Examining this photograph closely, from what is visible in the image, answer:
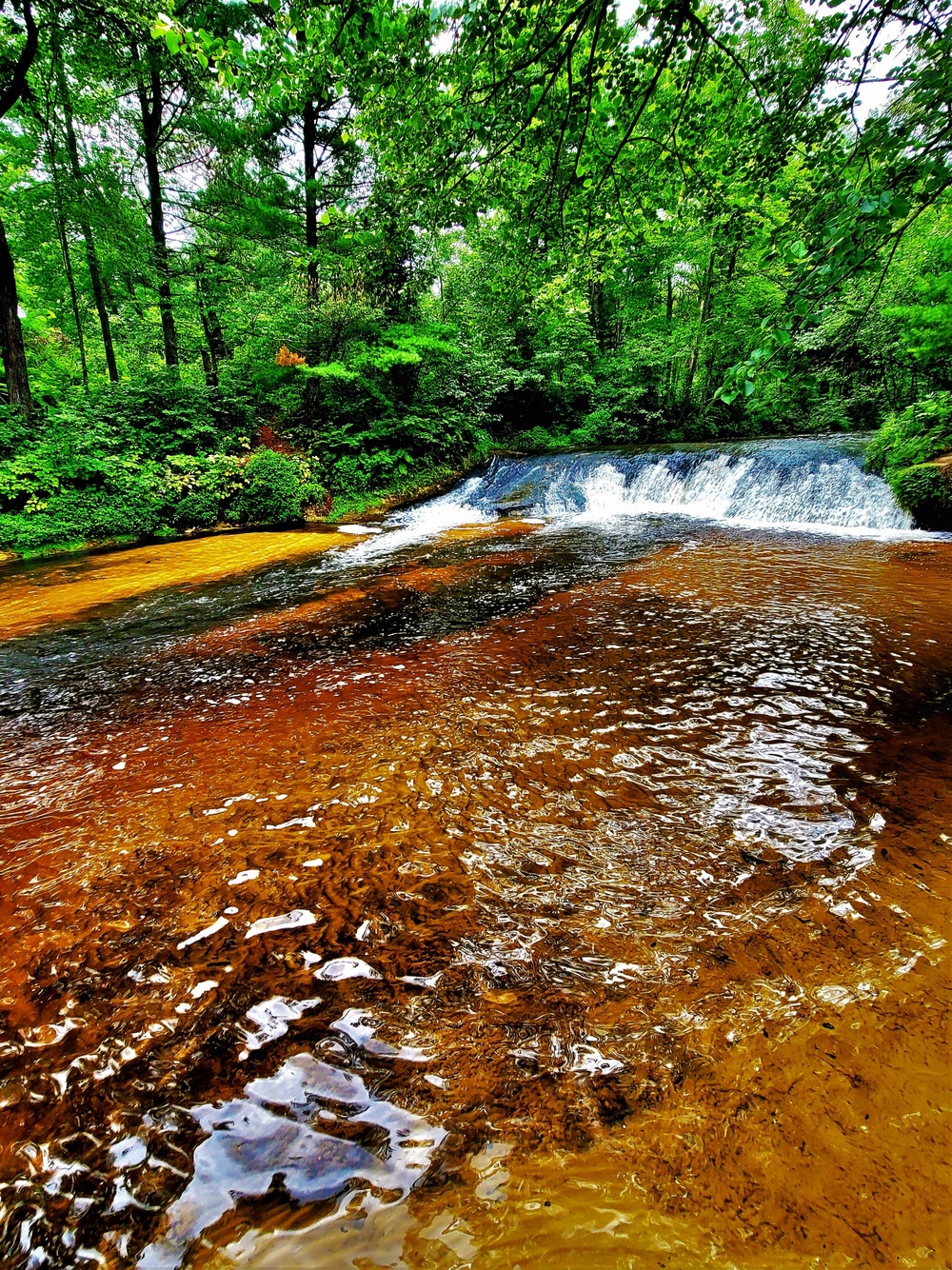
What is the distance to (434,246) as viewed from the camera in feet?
37.4

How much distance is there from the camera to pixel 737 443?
1320cm

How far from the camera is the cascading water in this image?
9.50 m

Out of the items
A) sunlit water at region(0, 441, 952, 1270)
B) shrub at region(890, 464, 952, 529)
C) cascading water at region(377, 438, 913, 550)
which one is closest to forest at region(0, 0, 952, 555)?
shrub at region(890, 464, 952, 529)

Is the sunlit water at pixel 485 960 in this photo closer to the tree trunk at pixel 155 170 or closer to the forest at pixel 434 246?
the forest at pixel 434 246

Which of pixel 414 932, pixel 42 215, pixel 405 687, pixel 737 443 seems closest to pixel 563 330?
pixel 737 443

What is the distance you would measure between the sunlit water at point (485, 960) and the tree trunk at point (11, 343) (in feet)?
31.1

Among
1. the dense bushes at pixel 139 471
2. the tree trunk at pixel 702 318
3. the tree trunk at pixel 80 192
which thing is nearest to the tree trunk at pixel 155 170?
the tree trunk at pixel 80 192

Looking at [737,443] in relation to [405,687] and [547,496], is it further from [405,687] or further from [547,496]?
[405,687]

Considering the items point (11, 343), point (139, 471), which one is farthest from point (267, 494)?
point (11, 343)

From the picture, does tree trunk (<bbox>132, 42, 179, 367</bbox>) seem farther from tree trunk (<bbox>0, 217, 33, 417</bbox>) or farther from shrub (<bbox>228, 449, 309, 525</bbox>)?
shrub (<bbox>228, 449, 309, 525</bbox>)

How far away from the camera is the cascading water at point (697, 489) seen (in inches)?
374

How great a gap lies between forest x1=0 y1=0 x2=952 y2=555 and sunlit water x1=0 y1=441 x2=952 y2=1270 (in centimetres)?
185

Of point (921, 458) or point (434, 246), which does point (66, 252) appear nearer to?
point (434, 246)

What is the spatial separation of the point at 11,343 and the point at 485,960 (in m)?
14.3
